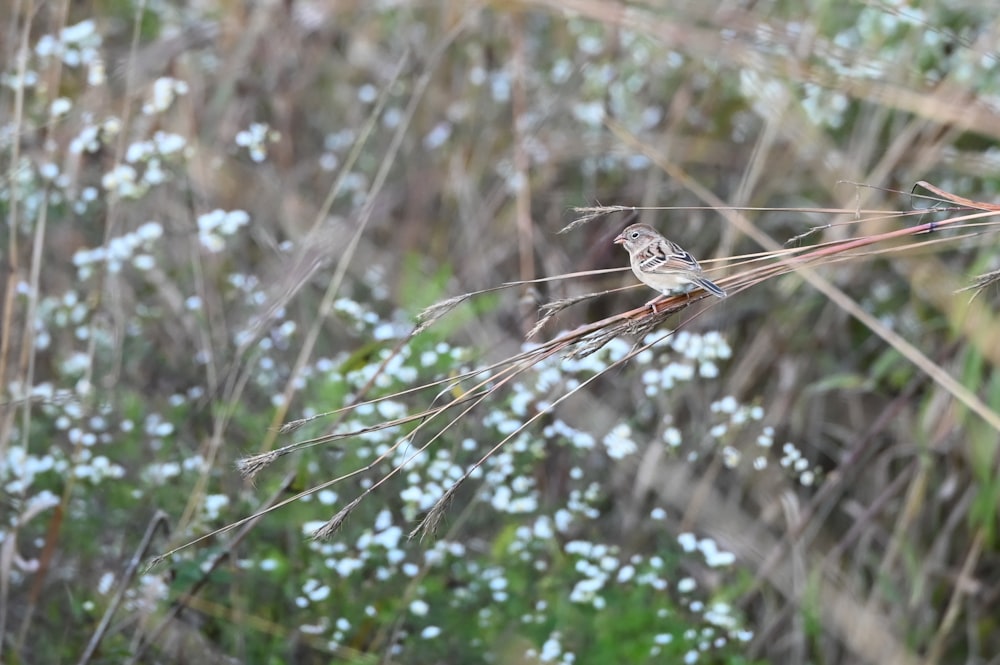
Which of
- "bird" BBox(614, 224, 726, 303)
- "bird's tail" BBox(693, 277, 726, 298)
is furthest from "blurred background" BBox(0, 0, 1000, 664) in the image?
"bird's tail" BBox(693, 277, 726, 298)

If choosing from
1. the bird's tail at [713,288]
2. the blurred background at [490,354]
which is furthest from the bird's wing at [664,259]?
the bird's tail at [713,288]

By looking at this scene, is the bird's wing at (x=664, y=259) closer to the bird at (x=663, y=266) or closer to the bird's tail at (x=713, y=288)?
the bird at (x=663, y=266)

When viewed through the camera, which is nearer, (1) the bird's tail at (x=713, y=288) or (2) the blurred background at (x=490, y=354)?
(1) the bird's tail at (x=713, y=288)

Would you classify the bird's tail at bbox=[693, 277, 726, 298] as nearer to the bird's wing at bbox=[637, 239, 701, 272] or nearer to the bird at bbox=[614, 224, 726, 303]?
the bird at bbox=[614, 224, 726, 303]

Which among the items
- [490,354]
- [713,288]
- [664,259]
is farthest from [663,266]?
[490,354]

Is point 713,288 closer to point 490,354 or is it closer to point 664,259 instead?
point 664,259

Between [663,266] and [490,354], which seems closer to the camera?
[663,266]
